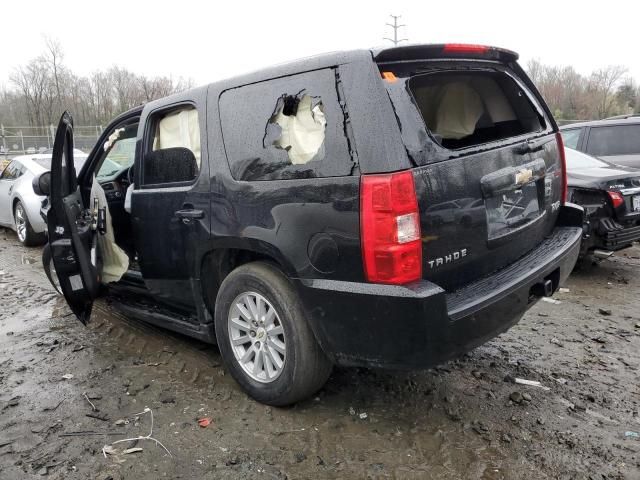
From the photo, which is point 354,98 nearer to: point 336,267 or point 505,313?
point 336,267

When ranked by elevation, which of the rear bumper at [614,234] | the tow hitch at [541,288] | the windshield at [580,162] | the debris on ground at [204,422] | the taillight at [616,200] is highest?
the windshield at [580,162]

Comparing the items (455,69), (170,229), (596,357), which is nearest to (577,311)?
(596,357)

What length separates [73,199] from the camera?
367cm

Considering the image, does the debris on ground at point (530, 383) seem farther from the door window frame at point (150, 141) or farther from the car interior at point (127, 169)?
the door window frame at point (150, 141)

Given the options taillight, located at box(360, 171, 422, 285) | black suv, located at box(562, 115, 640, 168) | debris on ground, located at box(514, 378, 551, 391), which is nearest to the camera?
taillight, located at box(360, 171, 422, 285)

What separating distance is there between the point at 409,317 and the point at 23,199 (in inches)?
294

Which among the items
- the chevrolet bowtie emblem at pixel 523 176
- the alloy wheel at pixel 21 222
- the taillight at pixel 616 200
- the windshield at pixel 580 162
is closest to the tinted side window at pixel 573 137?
the windshield at pixel 580 162

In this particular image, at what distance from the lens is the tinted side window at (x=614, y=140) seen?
736cm

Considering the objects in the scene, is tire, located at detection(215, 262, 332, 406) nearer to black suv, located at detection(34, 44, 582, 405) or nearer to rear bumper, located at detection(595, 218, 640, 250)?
black suv, located at detection(34, 44, 582, 405)

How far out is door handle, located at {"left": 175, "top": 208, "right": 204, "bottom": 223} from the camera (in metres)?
3.08

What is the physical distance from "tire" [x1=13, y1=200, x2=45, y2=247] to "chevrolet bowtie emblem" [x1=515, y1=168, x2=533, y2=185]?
24.2 ft

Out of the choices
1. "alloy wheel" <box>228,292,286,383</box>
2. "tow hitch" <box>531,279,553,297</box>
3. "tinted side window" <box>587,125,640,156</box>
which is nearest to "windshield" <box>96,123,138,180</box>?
"alloy wheel" <box>228,292,286,383</box>

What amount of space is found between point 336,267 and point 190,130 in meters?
1.59

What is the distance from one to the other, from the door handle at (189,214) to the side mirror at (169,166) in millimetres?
208
